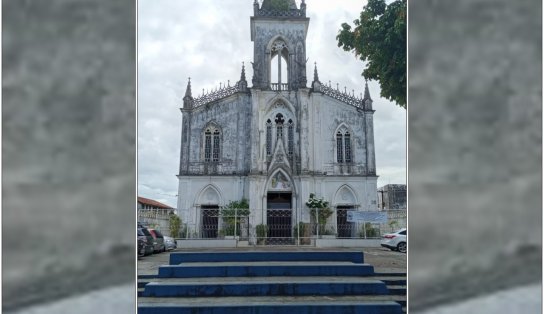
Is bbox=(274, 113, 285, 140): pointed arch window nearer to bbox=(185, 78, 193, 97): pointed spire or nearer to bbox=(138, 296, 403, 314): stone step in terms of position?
bbox=(185, 78, 193, 97): pointed spire

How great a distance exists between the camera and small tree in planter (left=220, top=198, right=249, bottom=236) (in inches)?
501

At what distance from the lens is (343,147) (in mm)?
14703

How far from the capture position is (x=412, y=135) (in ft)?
7.06

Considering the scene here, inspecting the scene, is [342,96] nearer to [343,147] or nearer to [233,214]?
[343,147]

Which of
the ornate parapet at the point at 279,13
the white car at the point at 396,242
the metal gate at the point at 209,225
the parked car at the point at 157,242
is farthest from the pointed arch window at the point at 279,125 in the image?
the parked car at the point at 157,242

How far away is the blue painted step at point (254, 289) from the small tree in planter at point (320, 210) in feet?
31.5

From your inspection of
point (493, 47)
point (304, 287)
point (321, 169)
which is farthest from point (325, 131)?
point (493, 47)

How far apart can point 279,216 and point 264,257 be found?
9268mm

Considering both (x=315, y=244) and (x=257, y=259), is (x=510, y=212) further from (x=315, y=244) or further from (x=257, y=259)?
(x=315, y=244)

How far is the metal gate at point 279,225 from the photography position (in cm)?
1298

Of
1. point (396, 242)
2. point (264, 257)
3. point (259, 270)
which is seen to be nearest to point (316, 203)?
point (396, 242)

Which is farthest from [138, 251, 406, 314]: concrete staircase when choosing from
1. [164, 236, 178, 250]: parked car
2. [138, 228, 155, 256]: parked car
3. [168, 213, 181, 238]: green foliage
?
[168, 213, 181, 238]: green foliage

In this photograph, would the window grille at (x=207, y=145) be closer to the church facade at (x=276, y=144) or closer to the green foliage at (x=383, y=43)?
the church facade at (x=276, y=144)

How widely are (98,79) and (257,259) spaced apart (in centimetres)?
306
